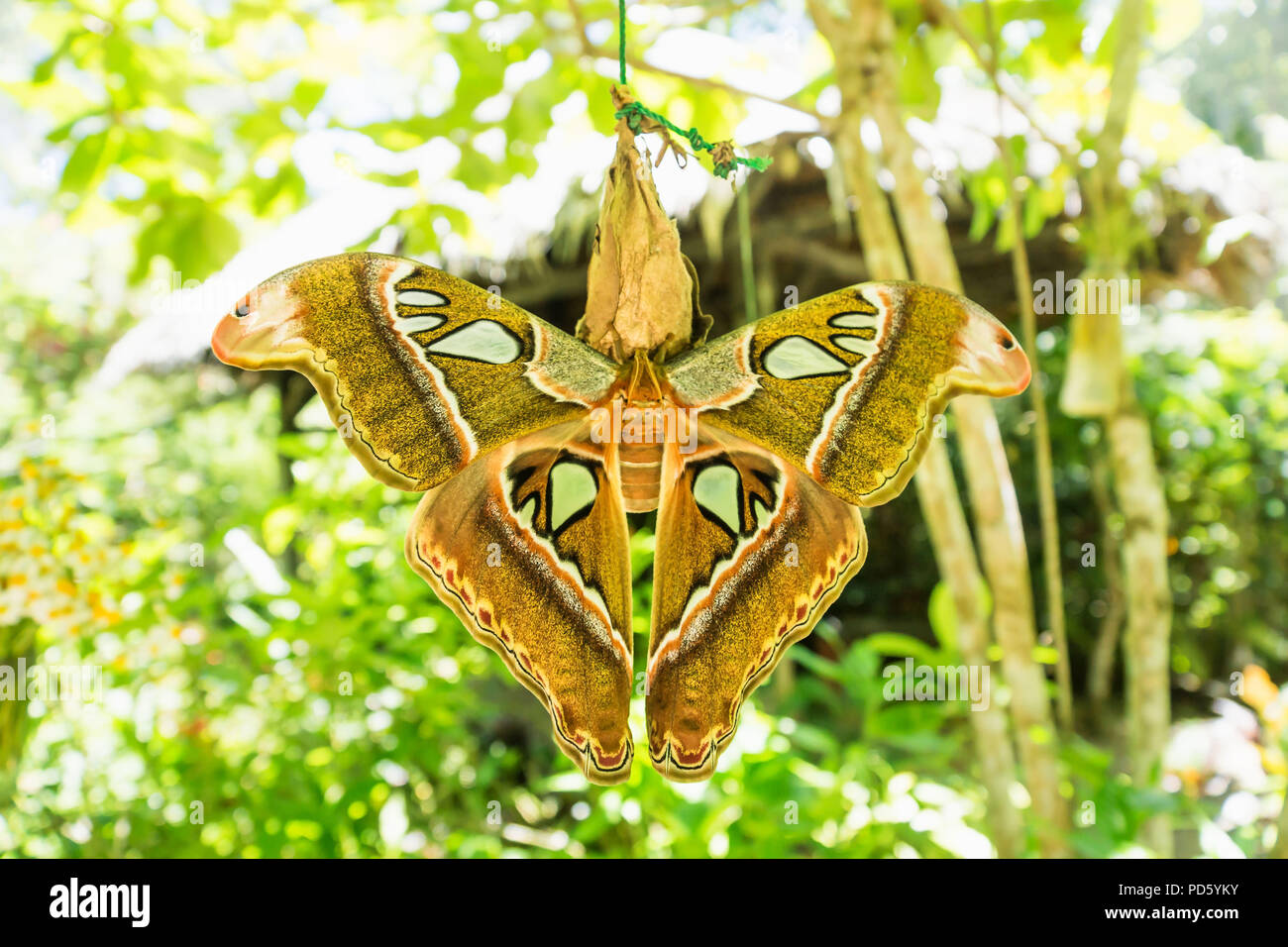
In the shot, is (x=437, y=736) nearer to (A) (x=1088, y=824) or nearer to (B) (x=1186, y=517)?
(A) (x=1088, y=824)

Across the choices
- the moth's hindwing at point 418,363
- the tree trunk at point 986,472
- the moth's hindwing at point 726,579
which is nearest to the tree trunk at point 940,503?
the tree trunk at point 986,472

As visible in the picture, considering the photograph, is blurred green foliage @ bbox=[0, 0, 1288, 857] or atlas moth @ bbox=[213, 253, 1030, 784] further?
blurred green foliage @ bbox=[0, 0, 1288, 857]

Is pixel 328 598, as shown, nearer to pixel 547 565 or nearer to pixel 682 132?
pixel 547 565

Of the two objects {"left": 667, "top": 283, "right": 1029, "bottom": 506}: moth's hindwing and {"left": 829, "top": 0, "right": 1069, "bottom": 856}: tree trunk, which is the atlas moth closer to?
{"left": 667, "top": 283, "right": 1029, "bottom": 506}: moth's hindwing

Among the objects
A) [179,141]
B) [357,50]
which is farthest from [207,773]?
[357,50]

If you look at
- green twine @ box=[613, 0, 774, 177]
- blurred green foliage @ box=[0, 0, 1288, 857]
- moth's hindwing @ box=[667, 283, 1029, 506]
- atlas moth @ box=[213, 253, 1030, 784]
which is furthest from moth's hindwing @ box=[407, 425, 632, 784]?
blurred green foliage @ box=[0, 0, 1288, 857]

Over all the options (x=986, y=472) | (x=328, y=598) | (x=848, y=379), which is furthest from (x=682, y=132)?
(x=328, y=598)

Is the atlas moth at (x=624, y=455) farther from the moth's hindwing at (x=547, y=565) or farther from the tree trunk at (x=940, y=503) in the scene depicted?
the tree trunk at (x=940, y=503)
